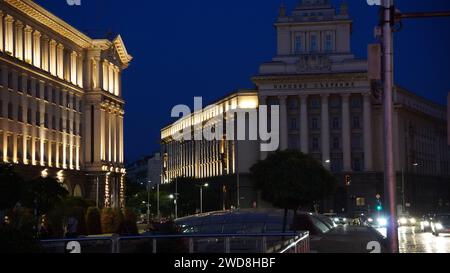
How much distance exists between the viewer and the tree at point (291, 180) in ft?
200

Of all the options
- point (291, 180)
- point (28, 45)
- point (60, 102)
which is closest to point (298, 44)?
point (60, 102)

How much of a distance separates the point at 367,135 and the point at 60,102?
5847 centimetres

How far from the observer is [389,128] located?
18.5 m

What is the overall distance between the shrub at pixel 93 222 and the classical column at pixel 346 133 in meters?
86.8

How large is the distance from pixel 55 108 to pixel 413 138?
76.4 m

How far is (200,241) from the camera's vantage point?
79.9 ft

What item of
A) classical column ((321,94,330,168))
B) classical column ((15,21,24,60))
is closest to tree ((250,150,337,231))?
classical column ((15,21,24,60))

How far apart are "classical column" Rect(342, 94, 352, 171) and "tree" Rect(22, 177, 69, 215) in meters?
88.3

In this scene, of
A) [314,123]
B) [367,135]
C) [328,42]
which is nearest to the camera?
[367,135]

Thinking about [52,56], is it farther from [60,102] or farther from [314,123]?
[314,123]

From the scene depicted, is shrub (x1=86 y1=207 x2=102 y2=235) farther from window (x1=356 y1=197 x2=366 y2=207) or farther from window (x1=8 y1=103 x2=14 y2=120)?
window (x1=356 y1=197 x2=366 y2=207)

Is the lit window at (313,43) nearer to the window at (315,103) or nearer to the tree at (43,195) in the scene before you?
the window at (315,103)

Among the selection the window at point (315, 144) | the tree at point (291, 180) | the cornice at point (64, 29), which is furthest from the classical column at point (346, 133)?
the tree at point (291, 180)
